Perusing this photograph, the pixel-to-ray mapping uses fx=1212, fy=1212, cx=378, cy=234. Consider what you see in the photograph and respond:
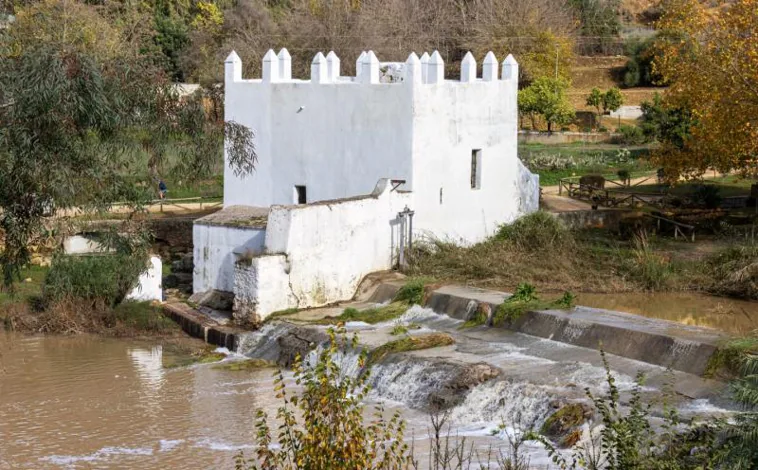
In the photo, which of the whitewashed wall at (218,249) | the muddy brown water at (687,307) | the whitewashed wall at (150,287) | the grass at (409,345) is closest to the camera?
the grass at (409,345)

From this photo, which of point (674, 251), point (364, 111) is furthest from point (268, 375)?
point (674, 251)

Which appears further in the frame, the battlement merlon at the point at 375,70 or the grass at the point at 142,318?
the battlement merlon at the point at 375,70

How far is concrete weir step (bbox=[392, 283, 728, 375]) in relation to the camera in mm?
15883

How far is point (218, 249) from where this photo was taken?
22.9 m

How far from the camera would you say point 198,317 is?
71.6ft

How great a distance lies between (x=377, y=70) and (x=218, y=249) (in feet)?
15.4

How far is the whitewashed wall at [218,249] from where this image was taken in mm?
22328

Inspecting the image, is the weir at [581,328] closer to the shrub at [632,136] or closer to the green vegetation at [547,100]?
the shrub at [632,136]

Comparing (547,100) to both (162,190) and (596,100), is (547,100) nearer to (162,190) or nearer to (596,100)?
(596,100)

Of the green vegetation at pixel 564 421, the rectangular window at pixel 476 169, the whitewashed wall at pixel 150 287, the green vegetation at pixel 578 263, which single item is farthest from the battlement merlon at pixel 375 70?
the green vegetation at pixel 564 421

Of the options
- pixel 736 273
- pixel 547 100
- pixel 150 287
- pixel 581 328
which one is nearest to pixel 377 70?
pixel 150 287

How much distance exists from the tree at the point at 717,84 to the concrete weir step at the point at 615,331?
6.49m

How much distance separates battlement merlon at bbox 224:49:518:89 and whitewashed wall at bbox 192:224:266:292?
3.77m

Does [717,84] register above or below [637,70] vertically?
below
